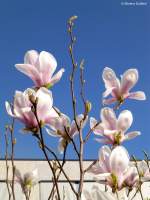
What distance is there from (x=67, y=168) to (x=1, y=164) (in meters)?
1.72

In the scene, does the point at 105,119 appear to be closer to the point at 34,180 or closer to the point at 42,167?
the point at 34,180

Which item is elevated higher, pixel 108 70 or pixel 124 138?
pixel 108 70

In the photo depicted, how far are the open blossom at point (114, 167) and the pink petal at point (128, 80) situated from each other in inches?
Result: 7.4

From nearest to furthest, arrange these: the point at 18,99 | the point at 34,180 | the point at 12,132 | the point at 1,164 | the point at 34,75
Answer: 1. the point at 18,99
2. the point at 34,75
3. the point at 34,180
4. the point at 12,132
5. the point at 1,164

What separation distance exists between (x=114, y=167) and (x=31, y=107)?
0.21 meters

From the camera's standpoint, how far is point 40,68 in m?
1.06

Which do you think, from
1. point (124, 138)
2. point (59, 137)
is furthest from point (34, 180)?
point (124, 138)

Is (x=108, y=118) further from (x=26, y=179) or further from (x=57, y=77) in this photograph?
(x=26, y=179)

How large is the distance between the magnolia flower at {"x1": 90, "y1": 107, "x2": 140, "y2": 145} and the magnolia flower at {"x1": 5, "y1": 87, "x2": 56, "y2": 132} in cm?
12

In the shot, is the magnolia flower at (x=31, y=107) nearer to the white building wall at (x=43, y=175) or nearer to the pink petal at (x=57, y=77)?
the pink petal at (x=57, y=77)

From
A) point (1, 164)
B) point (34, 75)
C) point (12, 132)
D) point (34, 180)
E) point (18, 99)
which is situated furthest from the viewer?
point (1, 164)

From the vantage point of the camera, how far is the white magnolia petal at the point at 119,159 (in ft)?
3.16

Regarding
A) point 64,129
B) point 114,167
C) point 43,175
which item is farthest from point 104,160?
point 43,175

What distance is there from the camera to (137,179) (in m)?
1.10
